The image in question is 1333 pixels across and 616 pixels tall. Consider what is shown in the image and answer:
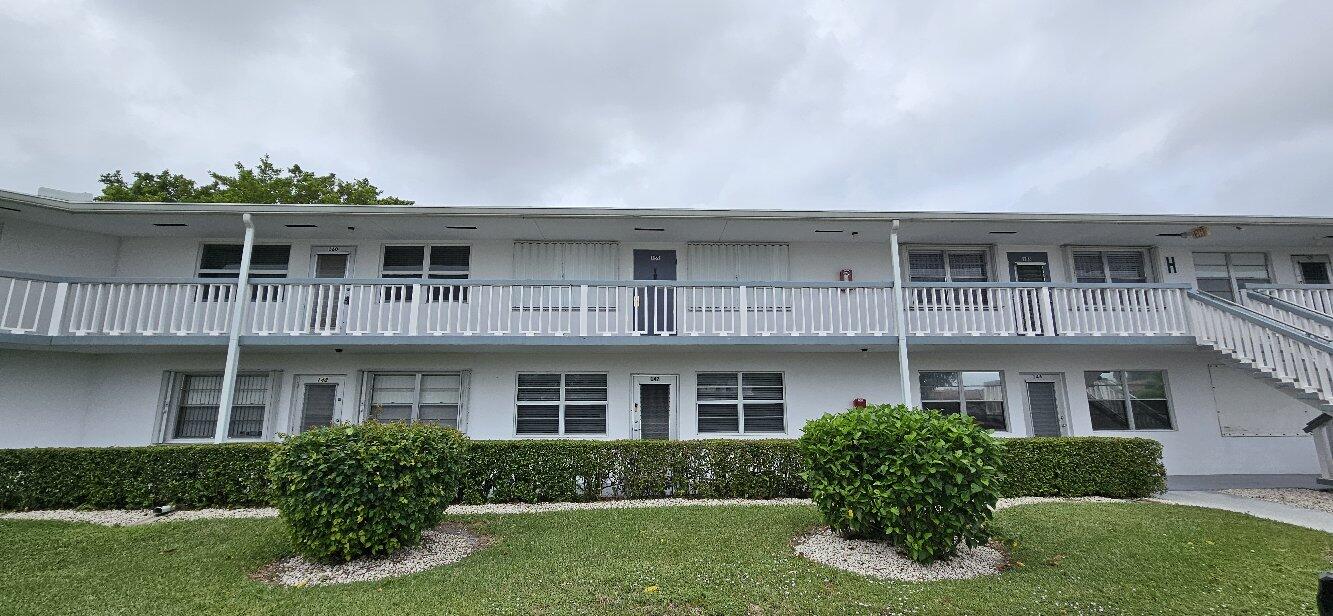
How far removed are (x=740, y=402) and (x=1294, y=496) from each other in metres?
9.39

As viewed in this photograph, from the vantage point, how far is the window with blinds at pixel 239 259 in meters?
12.1

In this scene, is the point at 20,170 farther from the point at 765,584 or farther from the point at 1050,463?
the point at 1050,463

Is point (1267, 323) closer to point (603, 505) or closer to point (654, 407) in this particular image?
point (654, 407)

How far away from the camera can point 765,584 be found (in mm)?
4848

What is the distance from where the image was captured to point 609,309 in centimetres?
1130

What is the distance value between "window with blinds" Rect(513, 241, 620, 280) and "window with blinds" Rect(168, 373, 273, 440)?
5.69 meters

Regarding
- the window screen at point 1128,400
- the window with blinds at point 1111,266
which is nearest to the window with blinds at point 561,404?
the window screen at point 1128,400

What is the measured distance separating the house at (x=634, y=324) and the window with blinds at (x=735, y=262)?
0.17 ft

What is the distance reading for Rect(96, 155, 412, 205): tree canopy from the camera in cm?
2212

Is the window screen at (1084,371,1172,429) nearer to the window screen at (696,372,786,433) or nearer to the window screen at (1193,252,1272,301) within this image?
the window screen at (1193,252,1272,301)

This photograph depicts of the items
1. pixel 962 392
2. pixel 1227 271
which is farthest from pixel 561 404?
pixel 1227 271

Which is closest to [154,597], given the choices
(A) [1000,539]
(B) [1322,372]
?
(A) [1000,539]

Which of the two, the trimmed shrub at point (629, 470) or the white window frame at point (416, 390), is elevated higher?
the white window frame at point (416, 390)

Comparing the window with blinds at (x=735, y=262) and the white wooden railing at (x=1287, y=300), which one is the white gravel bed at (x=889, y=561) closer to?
the window with blinds at (x=735, y=262)
